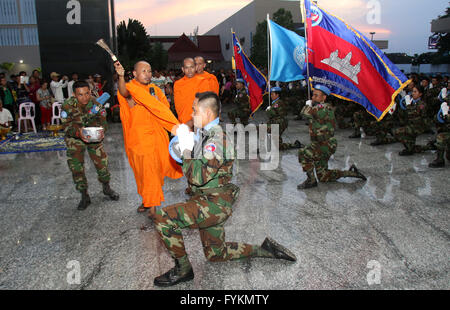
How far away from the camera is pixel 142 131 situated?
3908 mm

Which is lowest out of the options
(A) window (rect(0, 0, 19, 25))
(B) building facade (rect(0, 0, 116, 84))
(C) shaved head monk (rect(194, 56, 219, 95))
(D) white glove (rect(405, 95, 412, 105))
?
(D) white glove (rect(405, 95, 412, 105))

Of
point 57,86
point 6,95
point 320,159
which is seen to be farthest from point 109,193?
point 57,86

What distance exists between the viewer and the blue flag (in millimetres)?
6035

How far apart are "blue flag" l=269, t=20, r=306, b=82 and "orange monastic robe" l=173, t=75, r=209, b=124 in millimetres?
1528

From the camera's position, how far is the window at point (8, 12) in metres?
24.7

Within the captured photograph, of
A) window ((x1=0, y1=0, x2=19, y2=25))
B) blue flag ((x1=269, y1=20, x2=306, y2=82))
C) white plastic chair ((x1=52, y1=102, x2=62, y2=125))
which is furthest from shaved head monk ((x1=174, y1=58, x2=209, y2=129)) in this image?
window ((x1=0, y1=0, x2=19, y2=25))

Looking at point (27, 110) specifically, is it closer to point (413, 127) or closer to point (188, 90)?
point (188, 90)

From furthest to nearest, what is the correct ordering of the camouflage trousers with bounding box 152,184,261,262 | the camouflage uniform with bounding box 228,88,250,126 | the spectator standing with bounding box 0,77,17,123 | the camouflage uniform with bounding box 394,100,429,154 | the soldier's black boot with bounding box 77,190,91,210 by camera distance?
the spectator standing with bounding box 0,77,17,123
the camouflage uniform with bounding box 228,88,250,126
the camouflage uniform with bounding box 394,100,429,154
the soldier's black boot with bounding box 77,190,91,210
the camouflage trousers with bounding box 152,184,261,262

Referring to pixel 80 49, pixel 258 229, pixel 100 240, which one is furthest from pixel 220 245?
pixel 80 49

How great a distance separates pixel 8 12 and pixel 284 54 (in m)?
26.4

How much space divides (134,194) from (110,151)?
3.30 m

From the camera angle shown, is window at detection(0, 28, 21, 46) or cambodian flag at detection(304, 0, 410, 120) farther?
window at detection(0, 28, 21, 46)

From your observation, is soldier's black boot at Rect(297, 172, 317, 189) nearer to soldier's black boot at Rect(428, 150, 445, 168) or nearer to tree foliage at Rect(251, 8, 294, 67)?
soldier's black boot at Rect(428, 150, 445, 168)

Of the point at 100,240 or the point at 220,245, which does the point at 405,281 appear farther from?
the point at 100,240
